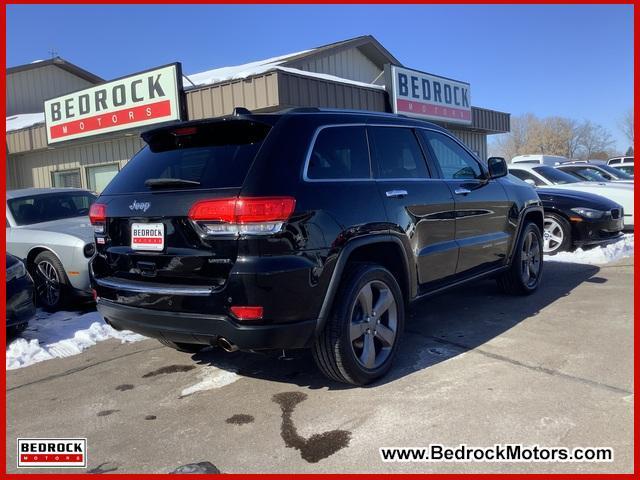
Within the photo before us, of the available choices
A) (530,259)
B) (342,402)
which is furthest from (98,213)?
(530,259)

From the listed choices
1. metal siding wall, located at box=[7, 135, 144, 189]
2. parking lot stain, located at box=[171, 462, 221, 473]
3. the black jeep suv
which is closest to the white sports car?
the black jeep suv

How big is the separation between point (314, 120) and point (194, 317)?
1500 mm

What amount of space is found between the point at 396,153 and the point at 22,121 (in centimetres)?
1636

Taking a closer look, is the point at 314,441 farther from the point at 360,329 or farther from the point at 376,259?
the point at 376,259

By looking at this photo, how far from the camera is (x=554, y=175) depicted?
10.1 metres

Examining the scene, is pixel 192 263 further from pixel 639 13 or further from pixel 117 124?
pixel 117 124

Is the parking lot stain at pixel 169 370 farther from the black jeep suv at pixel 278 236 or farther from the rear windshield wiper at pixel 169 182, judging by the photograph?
the rear windshield wiper at pixel 169 182

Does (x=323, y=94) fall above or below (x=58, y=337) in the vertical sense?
above

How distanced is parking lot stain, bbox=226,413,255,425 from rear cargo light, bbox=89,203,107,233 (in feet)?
5.20

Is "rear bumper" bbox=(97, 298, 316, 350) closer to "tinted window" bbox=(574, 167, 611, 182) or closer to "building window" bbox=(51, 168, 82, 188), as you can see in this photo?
"tinted window" bbox=(574, 167, 611, 182)

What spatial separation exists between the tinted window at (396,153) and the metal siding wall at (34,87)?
58.7 ft

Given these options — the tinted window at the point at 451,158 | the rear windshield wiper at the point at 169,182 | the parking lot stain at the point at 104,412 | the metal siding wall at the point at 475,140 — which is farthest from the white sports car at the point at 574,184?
the parking lot stain at the point at 104,412

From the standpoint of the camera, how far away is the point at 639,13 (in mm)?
5172

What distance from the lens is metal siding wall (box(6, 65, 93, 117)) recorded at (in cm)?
1844
